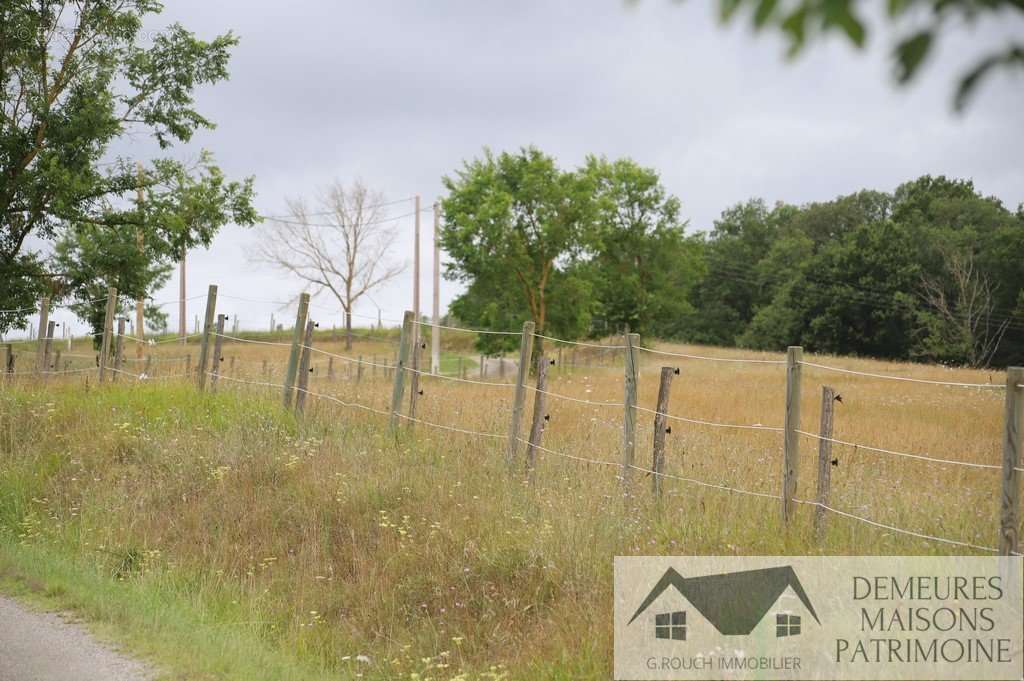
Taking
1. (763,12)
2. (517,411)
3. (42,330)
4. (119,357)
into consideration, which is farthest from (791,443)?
(42,330)

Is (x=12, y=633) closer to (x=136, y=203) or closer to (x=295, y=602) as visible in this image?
(x=295, y=602)

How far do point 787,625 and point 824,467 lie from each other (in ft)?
7.81

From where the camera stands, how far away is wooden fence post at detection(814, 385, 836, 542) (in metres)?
7.50

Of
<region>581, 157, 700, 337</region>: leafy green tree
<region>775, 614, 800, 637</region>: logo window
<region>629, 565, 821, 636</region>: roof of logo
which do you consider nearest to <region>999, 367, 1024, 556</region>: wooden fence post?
<region>629, 565, 821, 636</region>: roof of logo

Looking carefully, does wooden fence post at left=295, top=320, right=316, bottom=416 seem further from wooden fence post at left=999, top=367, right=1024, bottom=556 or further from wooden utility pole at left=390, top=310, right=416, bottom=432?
wooden fence post at left=999, top=367, right=1024, bottom=556

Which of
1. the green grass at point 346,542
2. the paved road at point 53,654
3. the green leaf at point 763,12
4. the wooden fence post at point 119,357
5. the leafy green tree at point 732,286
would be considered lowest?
the paved road at point 53,654

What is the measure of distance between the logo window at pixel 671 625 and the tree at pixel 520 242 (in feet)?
129

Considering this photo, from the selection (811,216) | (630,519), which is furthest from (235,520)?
(811,216)

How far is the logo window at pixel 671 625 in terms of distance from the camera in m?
5.90

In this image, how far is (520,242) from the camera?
154ft

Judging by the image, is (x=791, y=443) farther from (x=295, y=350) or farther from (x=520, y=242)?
(x=520, y=242)

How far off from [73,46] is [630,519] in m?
20.9

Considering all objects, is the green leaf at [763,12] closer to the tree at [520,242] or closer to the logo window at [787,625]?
the logo window at [787,625]
